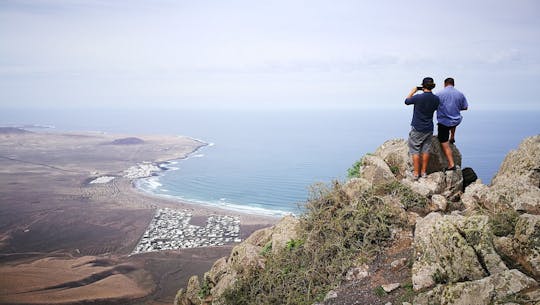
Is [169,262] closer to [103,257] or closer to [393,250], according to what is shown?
[103,257]

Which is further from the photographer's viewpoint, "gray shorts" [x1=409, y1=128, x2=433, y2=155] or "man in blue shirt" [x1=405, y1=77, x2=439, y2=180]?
"gray shorts" [x1=409, y1=128, x2=433, y2=155]

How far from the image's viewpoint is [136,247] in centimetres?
4650

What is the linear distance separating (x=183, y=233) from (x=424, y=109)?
155ft

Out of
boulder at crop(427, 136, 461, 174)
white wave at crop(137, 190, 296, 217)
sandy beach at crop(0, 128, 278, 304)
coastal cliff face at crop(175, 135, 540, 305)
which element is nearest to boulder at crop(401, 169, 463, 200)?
coastal cliff face at crop(175, 135, 540, 305)

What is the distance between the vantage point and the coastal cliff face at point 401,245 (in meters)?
6.25

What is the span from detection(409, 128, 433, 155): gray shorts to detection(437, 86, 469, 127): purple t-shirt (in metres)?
0.71

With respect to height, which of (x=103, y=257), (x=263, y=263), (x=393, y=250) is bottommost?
(x=103, y=257)

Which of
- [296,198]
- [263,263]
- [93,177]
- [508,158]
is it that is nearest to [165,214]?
[296,198]

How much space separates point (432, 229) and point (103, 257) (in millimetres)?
45585

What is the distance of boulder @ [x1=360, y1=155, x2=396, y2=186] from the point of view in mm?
10578

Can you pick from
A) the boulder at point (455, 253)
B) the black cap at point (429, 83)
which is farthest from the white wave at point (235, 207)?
the boulder at point (455, 253)

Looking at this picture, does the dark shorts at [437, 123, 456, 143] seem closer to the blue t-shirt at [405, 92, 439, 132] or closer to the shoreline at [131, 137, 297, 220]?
the blue t-shirt at [405, 92, 439, 132]

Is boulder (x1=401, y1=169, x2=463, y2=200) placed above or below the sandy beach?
above

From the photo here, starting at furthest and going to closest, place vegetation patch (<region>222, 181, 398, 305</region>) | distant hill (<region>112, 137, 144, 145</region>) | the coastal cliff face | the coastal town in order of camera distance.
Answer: distant hill (<region>112, 137, 144, 145</region>) < the coastal town < vegetation patch (<region>222, 181, 398, 305</region>) < the coastal cliff face
